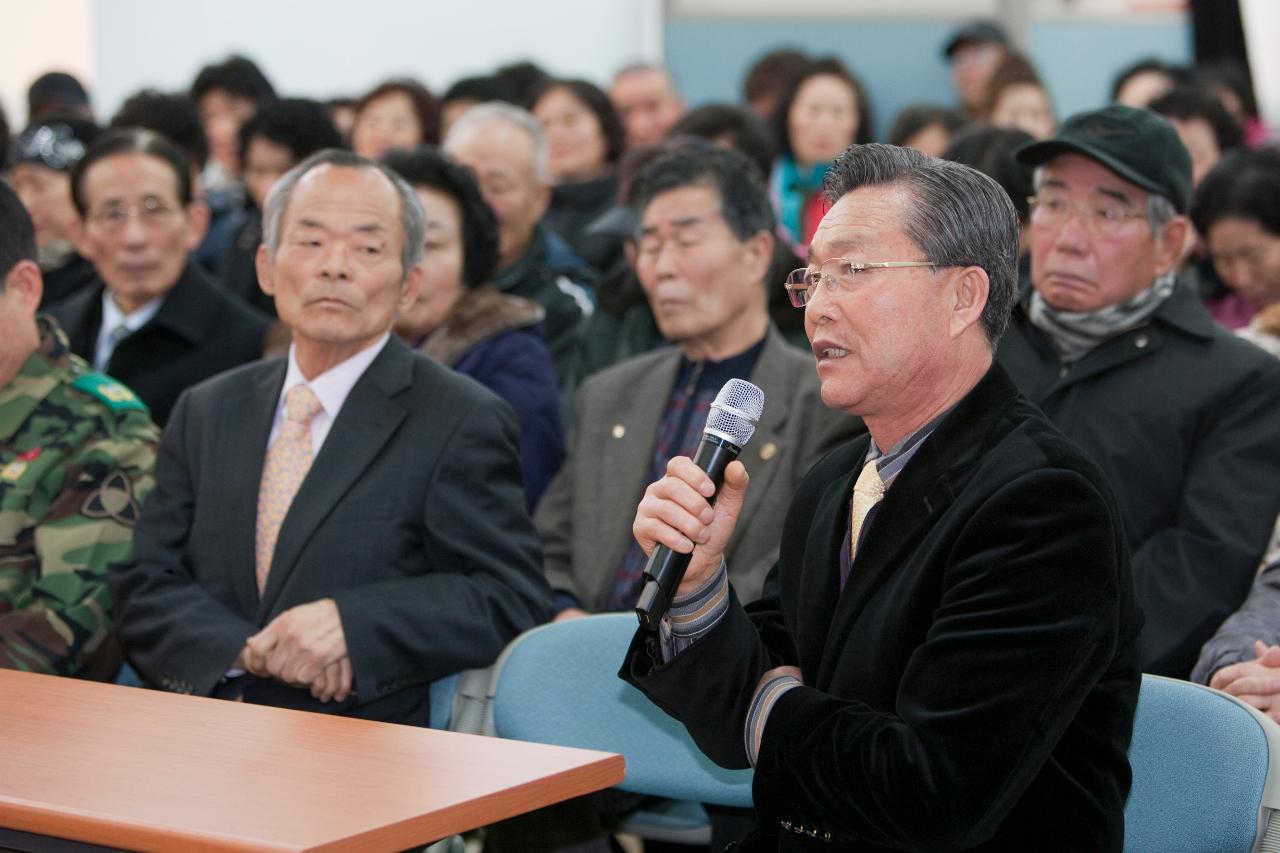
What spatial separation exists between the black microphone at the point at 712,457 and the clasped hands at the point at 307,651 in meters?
0.86

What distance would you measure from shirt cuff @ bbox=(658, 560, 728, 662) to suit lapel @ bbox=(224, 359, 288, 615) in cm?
102

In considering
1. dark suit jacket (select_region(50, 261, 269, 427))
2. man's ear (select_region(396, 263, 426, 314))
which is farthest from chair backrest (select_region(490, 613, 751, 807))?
dark suit jacket (select_region(50, 261, 269, 427))

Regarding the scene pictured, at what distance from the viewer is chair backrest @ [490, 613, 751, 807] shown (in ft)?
7.51

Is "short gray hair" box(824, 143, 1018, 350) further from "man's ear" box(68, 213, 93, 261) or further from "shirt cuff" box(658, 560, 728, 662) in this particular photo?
"man's ear" box(68, 213, 93, 261)

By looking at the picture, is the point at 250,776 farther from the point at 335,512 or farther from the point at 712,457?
the point at 335,512

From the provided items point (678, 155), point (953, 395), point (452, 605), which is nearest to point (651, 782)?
point (452, 605)

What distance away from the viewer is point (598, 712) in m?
2.32

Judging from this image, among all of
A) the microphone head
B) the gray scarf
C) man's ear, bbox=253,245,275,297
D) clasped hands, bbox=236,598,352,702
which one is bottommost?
clasped hands, bbox=236,598,352,702

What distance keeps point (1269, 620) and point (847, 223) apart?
107cm

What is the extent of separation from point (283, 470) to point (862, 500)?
1184 mm

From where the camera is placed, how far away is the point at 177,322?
3924mm

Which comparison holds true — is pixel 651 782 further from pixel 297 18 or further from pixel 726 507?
pixel 297 18

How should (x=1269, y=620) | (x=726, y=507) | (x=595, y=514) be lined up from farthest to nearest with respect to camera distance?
(x=595, y=514)
(x=1269, y=620)
(x=726, y=507)

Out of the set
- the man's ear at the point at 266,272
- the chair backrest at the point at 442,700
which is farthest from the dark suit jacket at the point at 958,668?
the man's ear at the point at 266,272
